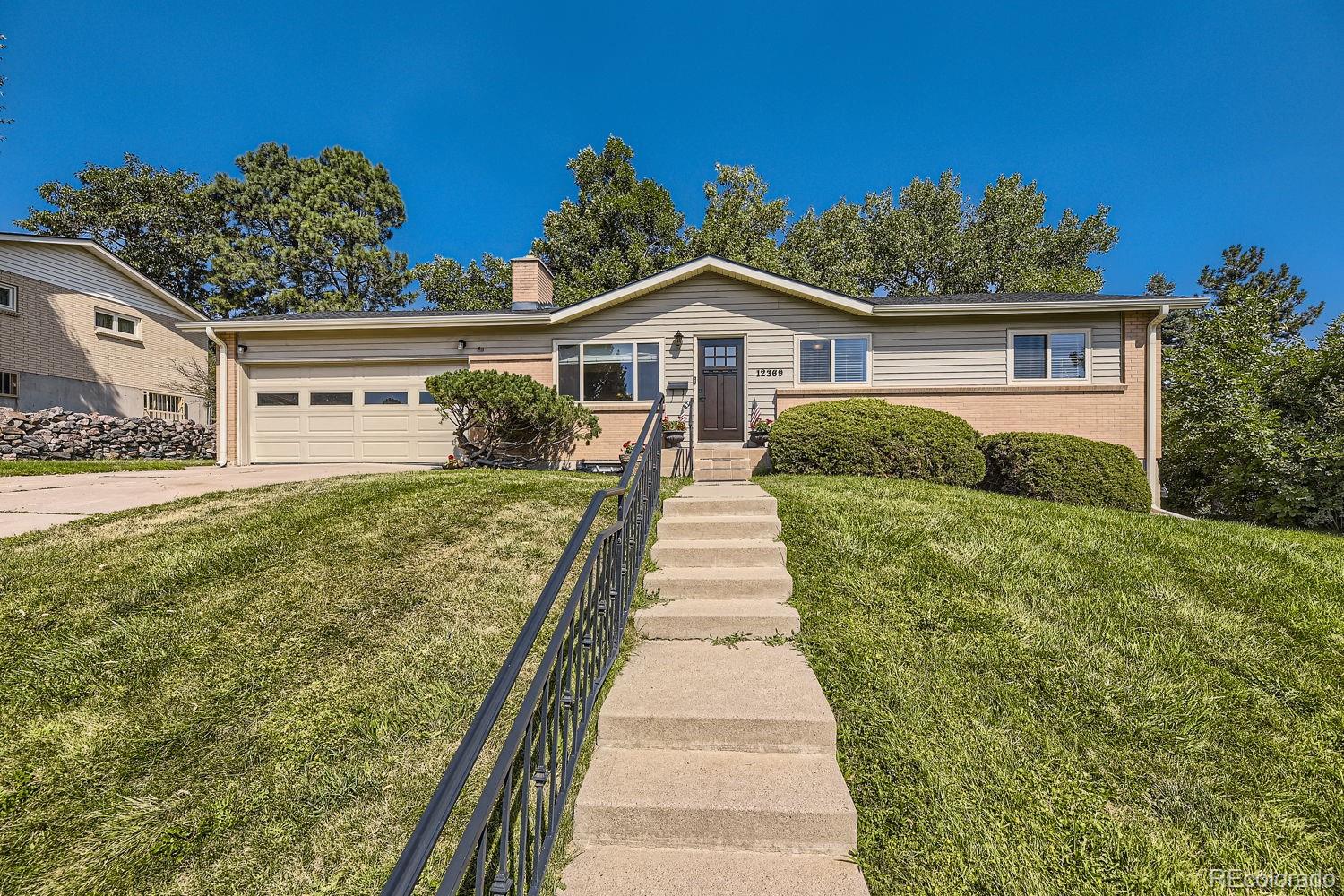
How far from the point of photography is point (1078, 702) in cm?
255

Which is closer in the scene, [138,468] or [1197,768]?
[1197,768]

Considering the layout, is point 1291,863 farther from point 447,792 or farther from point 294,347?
point 294,347

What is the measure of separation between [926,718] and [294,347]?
40.4 ft

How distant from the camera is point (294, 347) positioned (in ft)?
34.7

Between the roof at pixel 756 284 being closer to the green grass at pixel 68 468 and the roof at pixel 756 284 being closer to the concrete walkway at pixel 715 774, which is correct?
the green grass at pixel 68 468

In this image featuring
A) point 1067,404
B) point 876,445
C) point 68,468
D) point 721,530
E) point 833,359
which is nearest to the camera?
point 721,530

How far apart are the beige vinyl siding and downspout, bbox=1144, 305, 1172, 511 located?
24364mm

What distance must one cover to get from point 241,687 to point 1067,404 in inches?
446

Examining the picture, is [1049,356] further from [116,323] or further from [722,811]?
[116,323]

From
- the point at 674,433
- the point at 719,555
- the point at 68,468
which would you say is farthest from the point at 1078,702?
the point at 68,468

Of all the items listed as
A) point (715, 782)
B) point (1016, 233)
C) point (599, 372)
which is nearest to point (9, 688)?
point (715, 782)

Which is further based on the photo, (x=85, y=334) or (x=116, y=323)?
(x=116, y=323)

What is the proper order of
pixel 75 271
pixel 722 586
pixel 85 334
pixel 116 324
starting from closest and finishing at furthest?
pixel 722 586
pixel 75 271
pixel 85 334
pixel 116 324

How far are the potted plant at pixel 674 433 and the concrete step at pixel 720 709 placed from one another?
21.9 feet
